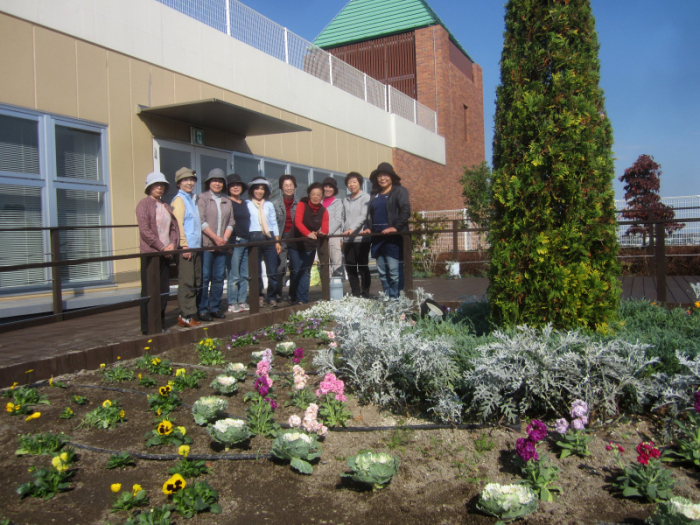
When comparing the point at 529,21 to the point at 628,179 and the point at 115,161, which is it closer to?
the point at 115,161

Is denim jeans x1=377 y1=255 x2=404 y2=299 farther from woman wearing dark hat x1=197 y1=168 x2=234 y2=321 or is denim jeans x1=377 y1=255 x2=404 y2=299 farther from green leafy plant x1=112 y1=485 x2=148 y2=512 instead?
green leafy plant x1=112 y1=485 x2=148 y2=512

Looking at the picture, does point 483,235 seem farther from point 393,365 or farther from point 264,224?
point 393,365

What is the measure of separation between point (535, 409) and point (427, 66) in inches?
824

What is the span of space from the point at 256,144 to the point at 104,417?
338 inches

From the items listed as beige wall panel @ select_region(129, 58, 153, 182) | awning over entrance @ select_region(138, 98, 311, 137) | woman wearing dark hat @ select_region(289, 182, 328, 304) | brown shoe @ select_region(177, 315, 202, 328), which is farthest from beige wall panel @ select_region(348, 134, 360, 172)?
brown shoe @ select_region(177, 315, 202, 328)

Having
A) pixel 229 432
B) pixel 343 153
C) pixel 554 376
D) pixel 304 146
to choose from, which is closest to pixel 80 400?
pixel 229 432

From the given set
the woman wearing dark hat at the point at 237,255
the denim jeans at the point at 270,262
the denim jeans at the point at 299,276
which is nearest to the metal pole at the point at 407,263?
the denim jeans at the point at 299,276

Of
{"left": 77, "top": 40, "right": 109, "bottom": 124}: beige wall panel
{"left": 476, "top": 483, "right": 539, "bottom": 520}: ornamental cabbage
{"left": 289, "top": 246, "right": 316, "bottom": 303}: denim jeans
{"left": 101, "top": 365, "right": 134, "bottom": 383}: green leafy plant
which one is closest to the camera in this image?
{"left": 476, "top": 483, "right": 539, "bottom": 520}: ornamental cabbage

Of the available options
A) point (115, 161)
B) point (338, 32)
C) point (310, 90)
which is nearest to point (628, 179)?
point (338, 32)

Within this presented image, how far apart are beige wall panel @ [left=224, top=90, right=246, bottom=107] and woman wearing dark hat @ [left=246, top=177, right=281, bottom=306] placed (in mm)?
3391

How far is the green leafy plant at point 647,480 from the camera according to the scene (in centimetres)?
219

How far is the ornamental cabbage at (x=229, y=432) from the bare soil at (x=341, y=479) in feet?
0.27

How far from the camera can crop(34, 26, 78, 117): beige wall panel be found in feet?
23.0

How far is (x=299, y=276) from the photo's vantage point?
720cm
